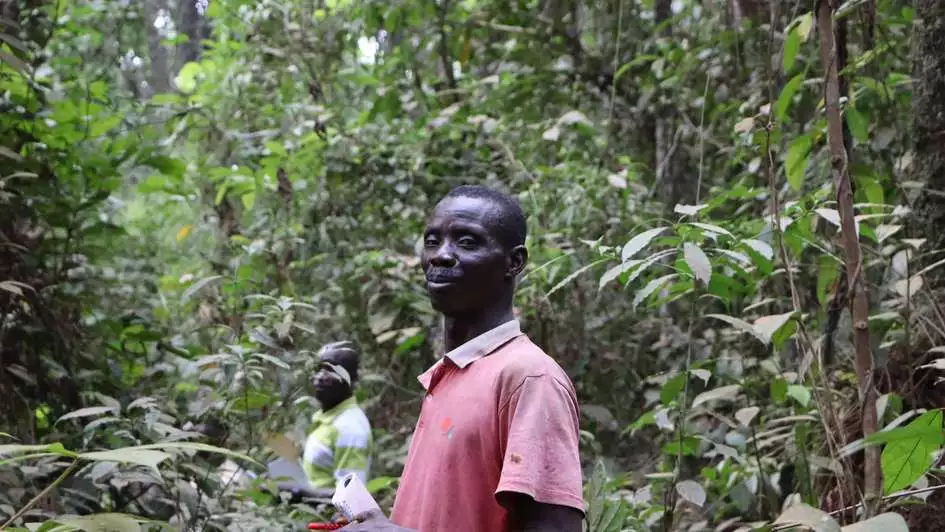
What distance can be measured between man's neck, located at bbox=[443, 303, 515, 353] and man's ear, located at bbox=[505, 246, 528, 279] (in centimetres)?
7

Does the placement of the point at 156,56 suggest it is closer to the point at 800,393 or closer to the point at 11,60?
the point at 11,60

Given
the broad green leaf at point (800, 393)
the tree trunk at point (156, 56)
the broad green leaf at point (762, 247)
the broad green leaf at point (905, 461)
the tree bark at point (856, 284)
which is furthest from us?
the tree trunk at point (156, 56)

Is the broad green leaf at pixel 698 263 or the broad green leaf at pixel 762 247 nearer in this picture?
the broad green leaf at pixel 698 263

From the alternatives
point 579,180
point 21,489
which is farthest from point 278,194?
point 21,489

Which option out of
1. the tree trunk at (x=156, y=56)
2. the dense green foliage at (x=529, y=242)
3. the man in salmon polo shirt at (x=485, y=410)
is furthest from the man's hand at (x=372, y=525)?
the tree trunk at (x=156, y=56)

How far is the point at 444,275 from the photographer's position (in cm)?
196

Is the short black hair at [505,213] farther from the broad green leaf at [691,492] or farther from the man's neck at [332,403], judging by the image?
the man's neck at [332,403]

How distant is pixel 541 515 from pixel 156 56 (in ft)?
39.5

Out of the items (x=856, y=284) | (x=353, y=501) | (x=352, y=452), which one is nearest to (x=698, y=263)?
(x=856, y=284)

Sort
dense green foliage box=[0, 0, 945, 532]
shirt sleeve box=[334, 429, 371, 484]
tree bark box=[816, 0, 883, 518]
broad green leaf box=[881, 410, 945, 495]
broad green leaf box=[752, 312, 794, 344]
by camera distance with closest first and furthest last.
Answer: broad green leaf box=[881, 410, 945, 495]
tree bark box=[816, 0, 883, 518]
broad green leaf box=[752, 312, 794, 344]
dense green foliage box=[0, 0, 945, 532]
shirt sleeve box=[334, 429, 371, 484]

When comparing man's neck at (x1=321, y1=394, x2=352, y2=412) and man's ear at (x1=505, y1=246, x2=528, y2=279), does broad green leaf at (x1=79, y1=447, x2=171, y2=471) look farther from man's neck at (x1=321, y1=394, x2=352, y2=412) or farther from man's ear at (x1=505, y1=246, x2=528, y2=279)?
man's neck at (x1=321, y1=394, x2=352, y2=412)

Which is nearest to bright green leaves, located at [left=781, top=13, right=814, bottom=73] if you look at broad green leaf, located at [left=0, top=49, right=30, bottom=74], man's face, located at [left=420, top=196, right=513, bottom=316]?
man's face, located at [left=420, top=196, right=513, bottom=316]

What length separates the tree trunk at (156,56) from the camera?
11.6 meters

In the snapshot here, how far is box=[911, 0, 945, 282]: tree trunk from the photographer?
326 cm
